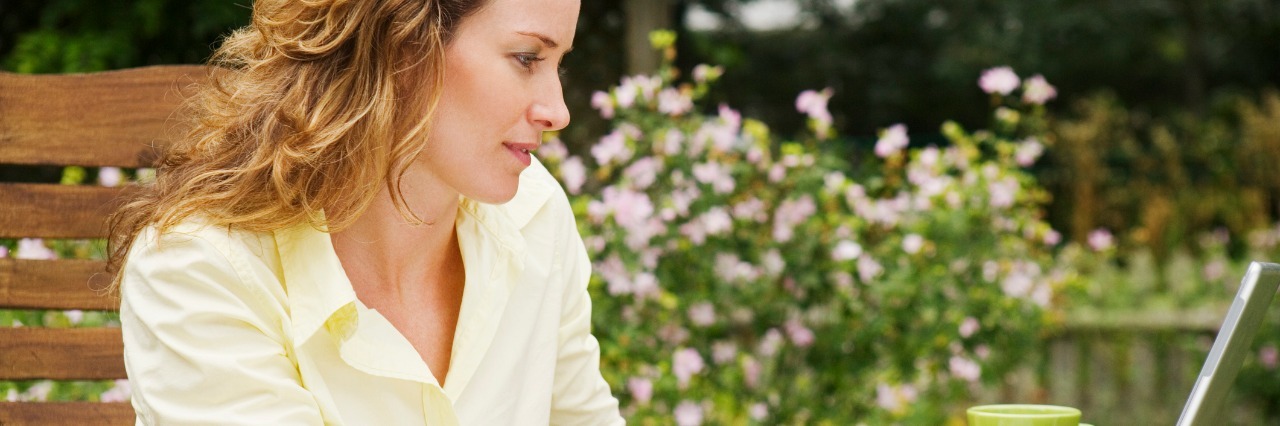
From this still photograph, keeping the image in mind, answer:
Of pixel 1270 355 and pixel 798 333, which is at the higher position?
pixel 798 333

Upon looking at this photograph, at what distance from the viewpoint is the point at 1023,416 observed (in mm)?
1197

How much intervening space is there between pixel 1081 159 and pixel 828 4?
3.38m

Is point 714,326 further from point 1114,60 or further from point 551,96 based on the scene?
point 1114,60

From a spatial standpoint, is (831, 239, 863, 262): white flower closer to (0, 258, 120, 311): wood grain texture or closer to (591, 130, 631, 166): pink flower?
(591, 130, 631, 166): pink flower

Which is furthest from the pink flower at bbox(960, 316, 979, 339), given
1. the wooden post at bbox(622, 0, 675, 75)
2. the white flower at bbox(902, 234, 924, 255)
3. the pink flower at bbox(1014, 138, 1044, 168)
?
the wooden post at bbox(622, 0, 675, 75)

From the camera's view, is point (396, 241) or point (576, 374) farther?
point (576, 374)

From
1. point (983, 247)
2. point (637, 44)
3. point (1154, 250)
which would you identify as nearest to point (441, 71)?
point (983, 247)

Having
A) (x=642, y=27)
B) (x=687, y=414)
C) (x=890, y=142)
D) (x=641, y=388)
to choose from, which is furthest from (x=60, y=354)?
(x=642, y=27)

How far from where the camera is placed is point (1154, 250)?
18.4ft

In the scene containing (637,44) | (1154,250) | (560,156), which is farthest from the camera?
(1154,250)

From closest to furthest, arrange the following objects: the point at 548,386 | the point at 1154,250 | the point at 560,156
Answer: the point at 548,386, the point at 560,156, the point at 1154,250

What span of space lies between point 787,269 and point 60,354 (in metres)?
1.73

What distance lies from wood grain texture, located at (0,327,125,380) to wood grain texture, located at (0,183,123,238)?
0.13 meters

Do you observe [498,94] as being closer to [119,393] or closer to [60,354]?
[60,354]
